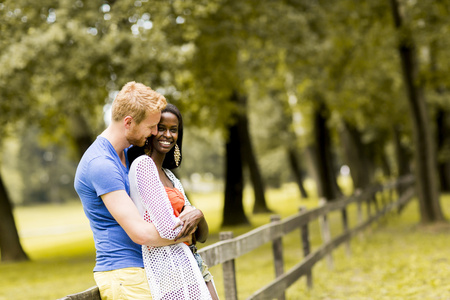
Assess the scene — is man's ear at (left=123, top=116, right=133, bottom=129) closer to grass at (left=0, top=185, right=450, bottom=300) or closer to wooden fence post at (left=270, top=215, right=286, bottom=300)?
wooden fence post at (left=270, top=215, right=286, bottom=300)

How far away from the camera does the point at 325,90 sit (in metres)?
20.5

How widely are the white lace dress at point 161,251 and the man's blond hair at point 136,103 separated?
9.1 inches

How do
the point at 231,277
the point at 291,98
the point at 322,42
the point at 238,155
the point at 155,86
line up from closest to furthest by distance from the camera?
the point at 231,277
the point at 155,86
the point at 322,42
the point at 238,155
the point at 291,98

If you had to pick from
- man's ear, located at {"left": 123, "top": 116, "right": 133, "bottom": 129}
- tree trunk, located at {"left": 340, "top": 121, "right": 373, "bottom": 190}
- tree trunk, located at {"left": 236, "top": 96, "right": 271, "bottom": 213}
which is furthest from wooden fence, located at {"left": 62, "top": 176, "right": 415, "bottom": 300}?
tree trunk, located at {"left": 340, "top": 121, "right": 373, "bottom": 190}

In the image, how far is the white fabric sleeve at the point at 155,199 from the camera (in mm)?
3010

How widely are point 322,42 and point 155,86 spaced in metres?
7.13

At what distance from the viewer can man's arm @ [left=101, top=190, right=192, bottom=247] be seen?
9.58ft

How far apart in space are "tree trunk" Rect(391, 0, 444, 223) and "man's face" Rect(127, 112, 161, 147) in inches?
546

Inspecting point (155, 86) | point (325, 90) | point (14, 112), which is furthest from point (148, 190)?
point (325, 90)

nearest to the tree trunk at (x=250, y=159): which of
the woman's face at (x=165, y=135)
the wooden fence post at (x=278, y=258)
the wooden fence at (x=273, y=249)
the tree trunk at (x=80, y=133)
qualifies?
the tree trunk at (x=80, y=133)

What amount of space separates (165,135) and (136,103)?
16.1 inches

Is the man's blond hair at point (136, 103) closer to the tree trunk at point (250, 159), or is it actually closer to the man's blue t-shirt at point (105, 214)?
the man's blue t-shirt at point (105, 214)

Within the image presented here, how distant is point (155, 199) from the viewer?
3.03 meters

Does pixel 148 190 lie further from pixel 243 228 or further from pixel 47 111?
pixel 243 228
